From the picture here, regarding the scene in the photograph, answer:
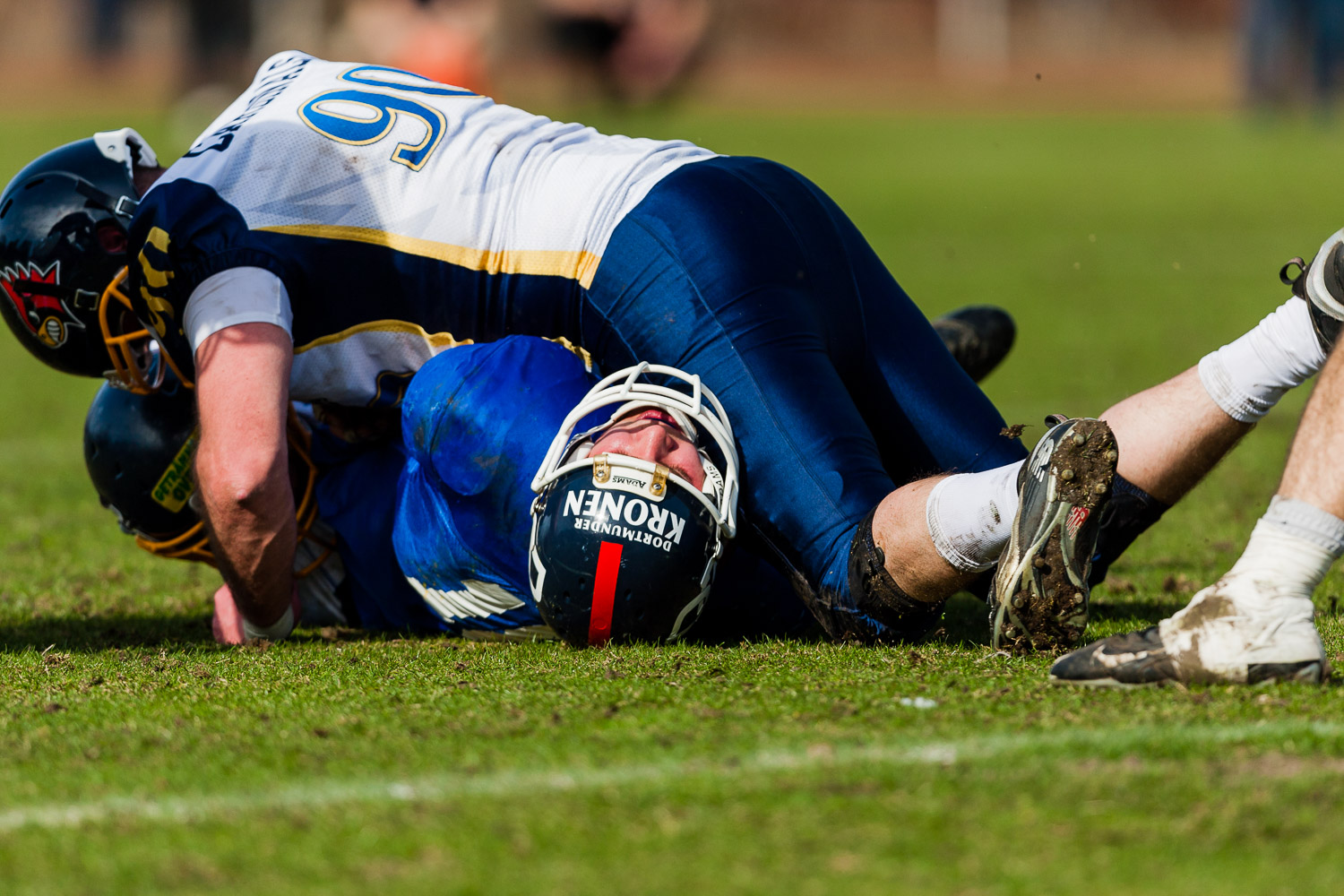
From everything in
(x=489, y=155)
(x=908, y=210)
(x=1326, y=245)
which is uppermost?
(x=1326, y=245)

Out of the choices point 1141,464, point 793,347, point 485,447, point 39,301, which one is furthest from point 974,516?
point 39,301

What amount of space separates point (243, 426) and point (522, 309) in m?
0.76

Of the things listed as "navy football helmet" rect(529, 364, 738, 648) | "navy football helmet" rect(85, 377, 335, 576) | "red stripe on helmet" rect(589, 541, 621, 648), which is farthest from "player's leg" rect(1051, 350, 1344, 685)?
"navy football helmet" rect(85, 377, 335, 576)

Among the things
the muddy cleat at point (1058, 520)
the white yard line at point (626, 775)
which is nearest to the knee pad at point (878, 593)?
the muddy cleat at point (1058, 520)

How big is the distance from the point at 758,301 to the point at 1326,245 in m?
1.23

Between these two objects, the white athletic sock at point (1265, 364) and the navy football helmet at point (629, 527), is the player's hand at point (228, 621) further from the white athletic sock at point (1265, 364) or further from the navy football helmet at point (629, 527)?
the white athletic sock at point (1265, 364)

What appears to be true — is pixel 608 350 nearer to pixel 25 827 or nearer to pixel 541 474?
pixel 541 474

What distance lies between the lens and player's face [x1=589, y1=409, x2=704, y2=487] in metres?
3.37

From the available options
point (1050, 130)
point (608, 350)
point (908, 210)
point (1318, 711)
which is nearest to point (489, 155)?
point (608, 350)

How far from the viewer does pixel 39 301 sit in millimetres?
3949

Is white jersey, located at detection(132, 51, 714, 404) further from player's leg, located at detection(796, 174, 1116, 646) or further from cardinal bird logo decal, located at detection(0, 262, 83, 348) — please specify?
player's leg, located at detection(796, 174, 1116, 646)

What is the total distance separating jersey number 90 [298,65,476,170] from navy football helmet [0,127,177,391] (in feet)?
1.94

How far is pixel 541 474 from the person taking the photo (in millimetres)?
3422

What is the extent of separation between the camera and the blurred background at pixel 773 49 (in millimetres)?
32031
